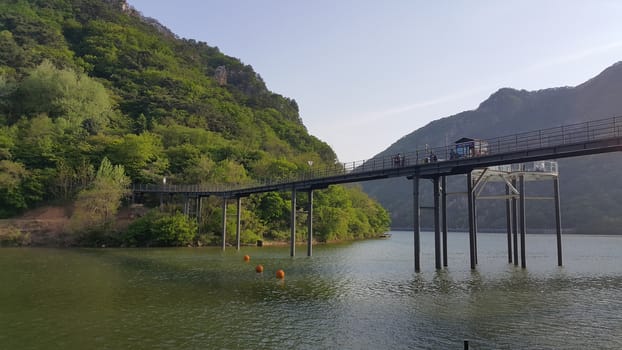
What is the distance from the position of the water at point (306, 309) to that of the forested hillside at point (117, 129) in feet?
139

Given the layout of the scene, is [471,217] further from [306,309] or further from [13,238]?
[13,238]

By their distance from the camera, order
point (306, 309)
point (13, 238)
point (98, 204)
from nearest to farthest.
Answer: point (306, 309) → point (13, 238) → point (98, 204)

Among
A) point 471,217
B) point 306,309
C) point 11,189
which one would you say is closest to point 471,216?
point 471,217

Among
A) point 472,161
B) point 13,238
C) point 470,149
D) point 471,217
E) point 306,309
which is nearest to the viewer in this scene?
point 306,309

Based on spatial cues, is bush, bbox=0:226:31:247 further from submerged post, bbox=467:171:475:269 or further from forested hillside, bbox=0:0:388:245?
submerged post, bbox=467:171:475:269

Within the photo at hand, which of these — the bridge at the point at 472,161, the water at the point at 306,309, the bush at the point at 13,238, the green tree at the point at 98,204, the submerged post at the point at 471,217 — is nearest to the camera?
the water at the point at 306,309

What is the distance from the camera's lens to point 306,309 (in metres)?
24.6

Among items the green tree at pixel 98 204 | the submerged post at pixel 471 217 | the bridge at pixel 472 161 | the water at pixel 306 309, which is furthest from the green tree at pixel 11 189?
the submerged post at pixel 471 217

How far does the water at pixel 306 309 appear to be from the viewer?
60.0 feet

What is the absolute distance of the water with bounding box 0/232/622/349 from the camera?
18297 millimetres

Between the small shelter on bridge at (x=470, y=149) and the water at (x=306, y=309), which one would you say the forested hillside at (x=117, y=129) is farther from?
the small shelter on bridge at (x=470, y=149)

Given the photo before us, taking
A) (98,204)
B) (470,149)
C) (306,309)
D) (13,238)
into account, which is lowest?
(306,309)

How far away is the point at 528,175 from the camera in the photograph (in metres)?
47.4

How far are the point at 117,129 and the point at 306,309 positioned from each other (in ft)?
323
